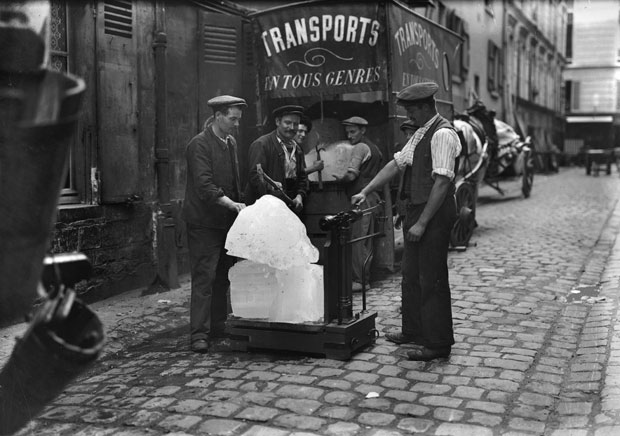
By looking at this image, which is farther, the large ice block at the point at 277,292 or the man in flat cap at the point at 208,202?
the man in flat cap at the point at 208,202

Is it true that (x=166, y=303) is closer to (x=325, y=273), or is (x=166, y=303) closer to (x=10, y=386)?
(x=325, y=273)

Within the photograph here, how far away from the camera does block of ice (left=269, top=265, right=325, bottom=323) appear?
5035 mm

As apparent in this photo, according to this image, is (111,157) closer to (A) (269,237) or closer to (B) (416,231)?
(A) (269,237)

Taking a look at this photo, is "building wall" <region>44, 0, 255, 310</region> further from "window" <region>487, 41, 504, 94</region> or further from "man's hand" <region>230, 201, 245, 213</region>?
"window" <region>487, 41, 504, 94</region>

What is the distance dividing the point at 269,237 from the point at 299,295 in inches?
19.8

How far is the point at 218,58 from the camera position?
858cm

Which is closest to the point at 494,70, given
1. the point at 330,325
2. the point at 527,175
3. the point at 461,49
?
the point at 461,49

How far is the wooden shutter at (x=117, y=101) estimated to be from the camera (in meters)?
6.98

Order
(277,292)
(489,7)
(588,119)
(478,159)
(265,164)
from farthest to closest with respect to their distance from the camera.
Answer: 1. (588,119)
2. (489,7)
3. (478,159)
4. (265,164)
5. (277,292)

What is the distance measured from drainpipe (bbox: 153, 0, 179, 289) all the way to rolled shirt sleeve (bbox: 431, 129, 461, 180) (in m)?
3.63

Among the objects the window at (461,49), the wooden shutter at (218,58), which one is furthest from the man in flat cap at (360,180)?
the window at (461,49)

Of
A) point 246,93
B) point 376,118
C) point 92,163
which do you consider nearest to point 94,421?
point 92,163

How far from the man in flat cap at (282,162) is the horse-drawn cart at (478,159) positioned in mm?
1630

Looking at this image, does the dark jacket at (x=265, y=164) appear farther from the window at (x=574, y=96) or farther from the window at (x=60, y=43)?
the window at (x=574, y=96)
